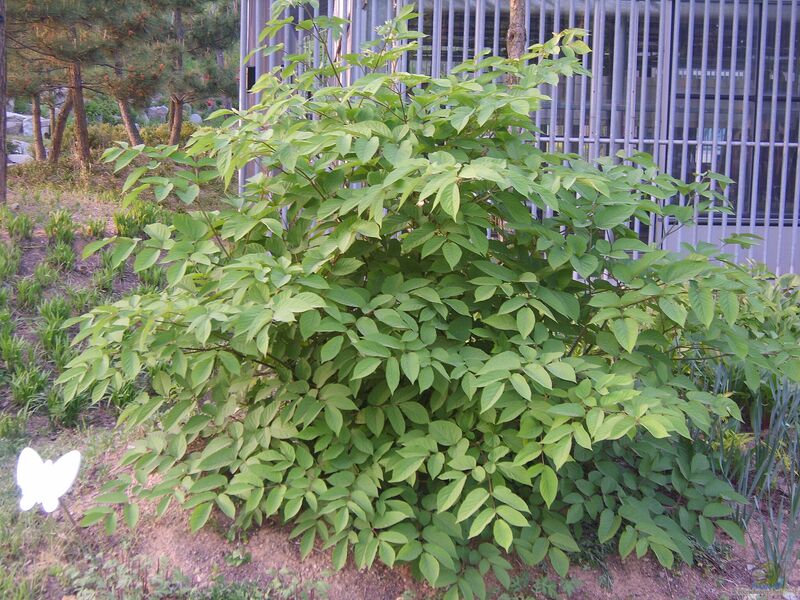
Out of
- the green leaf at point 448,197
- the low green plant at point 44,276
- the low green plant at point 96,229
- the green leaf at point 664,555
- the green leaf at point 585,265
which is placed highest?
the green leaf at point 448,197

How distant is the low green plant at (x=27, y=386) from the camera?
3.92 m

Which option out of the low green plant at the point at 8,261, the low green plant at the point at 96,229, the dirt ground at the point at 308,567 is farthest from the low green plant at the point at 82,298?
the dirt ground at the point at 308,567

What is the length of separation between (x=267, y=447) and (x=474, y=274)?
3.20 feet

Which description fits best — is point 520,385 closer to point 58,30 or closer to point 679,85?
Result: point 679,85

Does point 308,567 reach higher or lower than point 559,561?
lower

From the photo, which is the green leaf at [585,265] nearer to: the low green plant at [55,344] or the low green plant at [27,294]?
the low green plant at [55,344]

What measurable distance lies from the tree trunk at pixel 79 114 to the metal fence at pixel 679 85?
6158mm

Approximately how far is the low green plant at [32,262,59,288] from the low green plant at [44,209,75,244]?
47 cm

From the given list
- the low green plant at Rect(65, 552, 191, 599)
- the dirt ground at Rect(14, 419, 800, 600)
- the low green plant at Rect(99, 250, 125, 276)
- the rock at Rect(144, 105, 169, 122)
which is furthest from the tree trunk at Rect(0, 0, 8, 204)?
the rock at Rect(144, 105, 169, 122)

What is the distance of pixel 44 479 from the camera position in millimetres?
2338

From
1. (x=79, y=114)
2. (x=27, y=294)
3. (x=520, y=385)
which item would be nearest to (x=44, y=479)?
(x=520, y=385)

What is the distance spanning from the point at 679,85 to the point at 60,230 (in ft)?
17.1

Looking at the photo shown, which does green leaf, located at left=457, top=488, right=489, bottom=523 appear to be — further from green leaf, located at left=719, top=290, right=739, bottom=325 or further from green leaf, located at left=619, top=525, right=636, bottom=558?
green leaf, located at left=719, top=290, right=739, bottom=325

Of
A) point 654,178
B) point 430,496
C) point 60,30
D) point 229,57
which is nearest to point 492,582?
point 430,496
